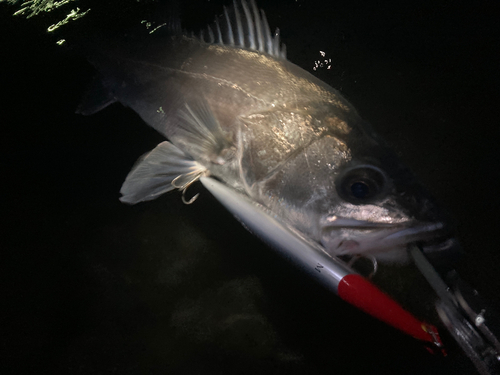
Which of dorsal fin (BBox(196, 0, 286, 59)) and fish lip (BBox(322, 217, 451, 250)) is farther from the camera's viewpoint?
dorsal fin (BBox(196, 0, 286, 59))

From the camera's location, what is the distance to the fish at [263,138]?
0.81 meters

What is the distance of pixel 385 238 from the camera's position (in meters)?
0.78

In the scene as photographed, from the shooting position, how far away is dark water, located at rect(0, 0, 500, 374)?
1.18 meters

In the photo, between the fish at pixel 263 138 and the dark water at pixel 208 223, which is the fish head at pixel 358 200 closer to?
the fish at pixel 263 138

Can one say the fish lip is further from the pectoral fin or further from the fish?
the pectoral fin

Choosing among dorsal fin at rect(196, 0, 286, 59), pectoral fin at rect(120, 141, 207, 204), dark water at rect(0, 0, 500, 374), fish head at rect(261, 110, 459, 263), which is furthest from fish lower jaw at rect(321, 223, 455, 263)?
dorsal fin at rect(196, 0, 286, 59)

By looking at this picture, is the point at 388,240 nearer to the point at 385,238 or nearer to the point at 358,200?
the point at 385,238

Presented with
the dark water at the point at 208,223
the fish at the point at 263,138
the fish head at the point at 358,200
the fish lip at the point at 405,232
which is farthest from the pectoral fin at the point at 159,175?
the fish lip at the point at 405,232

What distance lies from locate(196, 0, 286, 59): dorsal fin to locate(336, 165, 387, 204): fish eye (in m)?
0.77

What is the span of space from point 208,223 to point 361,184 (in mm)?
898

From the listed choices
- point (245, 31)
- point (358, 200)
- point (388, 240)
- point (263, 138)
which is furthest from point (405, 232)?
point (245, 31)

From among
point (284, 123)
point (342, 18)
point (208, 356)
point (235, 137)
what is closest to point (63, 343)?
point (208, 356)

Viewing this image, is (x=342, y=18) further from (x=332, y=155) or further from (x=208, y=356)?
(x=208, y=356)

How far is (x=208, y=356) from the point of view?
46.6 inches
